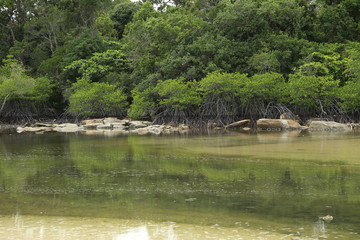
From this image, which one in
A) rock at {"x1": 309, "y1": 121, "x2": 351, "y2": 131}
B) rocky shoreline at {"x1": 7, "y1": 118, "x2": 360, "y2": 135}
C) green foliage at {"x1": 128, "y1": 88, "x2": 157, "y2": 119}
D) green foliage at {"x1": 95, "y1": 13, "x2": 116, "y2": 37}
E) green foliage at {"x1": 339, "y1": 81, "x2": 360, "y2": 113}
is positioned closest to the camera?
rock at {"x1": 309, "y1": 121, "x2": 351, "y2": 131}

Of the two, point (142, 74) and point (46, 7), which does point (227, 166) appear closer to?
point (142, 74)

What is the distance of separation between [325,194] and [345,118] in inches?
830

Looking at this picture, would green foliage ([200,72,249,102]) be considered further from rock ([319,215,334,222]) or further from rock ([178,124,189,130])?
rock ([319,215,334,222])

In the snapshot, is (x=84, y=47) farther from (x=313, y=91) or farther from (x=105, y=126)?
(x=313, y=91)

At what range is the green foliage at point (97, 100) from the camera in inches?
1318

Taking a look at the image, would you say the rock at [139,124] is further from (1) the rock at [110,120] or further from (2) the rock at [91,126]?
(2) the rock at [91,126]

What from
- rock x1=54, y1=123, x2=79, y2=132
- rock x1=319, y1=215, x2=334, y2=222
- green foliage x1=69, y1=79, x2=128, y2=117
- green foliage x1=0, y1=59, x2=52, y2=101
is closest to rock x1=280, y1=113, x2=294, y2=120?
green foliage x1=69, y1=79, x2=128, y2=117

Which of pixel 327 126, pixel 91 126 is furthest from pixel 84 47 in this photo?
pixel 327 126

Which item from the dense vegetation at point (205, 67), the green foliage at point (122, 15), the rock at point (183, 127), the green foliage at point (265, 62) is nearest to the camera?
the rock at point (183, 127)

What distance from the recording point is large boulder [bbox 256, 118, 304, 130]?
26109 mm

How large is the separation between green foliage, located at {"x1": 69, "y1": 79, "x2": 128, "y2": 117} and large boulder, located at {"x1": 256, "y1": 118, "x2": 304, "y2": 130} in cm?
1240

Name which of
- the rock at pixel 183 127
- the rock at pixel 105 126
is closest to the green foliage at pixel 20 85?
the rock at pixel 105 126

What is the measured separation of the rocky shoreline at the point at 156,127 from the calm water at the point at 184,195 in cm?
1137

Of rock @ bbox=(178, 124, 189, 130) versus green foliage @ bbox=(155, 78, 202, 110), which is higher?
green foliage @ bbox=(155, 78, 202, 110)
